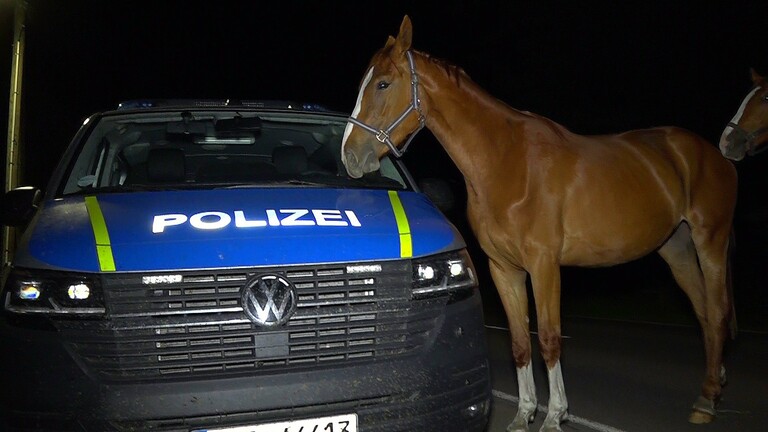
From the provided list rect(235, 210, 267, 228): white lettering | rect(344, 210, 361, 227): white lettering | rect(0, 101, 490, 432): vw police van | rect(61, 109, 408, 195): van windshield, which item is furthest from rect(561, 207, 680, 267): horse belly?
Result: rect(235, 210, 267, 228): white lettering

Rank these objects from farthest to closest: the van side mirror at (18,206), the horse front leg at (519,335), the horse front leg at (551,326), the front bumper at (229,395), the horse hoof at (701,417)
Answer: the horse hoof at (701,417) → the horse front leg at (519,335) → the horse front leg at (551,326) → the van side mirror at (18,206) → the front bumper at (229,395)

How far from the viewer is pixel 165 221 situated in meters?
4.27

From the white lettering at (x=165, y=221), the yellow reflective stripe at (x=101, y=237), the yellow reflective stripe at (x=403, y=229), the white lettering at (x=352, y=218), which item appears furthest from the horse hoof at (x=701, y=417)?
the yellow reflective stripe at (x=101, y=237)

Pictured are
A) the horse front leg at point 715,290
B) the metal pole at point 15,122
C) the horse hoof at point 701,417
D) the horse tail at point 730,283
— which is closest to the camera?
the horse hoof at point 701,417

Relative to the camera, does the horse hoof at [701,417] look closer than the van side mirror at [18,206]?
No

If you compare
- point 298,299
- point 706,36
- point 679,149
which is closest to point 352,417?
point 298,299

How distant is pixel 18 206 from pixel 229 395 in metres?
2.01

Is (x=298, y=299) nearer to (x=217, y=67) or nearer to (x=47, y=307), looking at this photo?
(x=47, y=307)

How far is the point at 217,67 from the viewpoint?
2862 inches

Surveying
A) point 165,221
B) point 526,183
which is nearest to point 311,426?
point 165,221

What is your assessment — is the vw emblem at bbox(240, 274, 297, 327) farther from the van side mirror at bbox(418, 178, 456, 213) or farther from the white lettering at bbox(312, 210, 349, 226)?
the van side mirror at bbox(418, 178, 456, 213)

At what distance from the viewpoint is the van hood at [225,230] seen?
399 cm

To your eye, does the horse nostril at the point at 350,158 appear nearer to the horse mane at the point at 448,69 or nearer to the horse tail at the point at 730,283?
the horse mane at the point at 448,69

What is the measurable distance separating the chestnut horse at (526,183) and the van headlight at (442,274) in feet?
4.15
